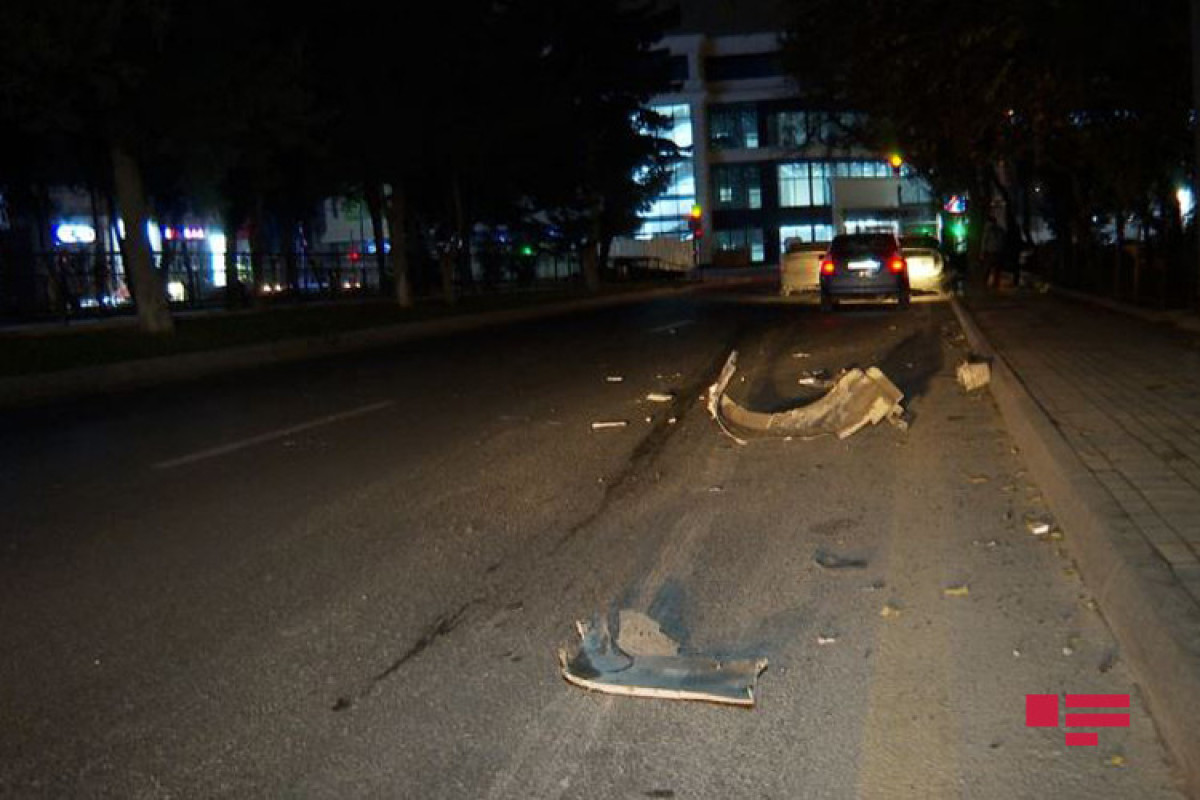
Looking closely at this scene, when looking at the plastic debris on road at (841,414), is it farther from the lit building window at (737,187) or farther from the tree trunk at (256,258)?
the lit building window at (737,187)

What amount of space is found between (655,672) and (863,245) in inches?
922

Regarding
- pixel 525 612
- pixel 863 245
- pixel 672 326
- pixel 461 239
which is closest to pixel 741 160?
pixel 461 239

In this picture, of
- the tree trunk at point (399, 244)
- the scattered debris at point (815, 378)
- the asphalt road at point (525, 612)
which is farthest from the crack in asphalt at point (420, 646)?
the tree trunk at point (399, 244)

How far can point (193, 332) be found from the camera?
23.5 m

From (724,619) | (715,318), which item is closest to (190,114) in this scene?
(715,318)

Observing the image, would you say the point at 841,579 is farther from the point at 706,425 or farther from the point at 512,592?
the point at 706,425

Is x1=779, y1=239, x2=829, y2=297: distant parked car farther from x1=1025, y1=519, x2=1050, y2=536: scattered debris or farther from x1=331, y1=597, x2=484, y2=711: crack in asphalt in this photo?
x1=331, y1=597, x2=484, y2=711: crack in asphalt

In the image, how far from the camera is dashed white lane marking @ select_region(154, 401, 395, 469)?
1024cm

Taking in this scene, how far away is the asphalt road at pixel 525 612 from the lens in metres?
4.15

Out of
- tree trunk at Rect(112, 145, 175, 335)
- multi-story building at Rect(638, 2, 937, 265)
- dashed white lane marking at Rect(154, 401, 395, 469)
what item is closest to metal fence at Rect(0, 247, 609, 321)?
tree trunk at Rect(112, 145, 175, 335)

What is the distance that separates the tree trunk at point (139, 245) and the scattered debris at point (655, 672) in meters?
19.3

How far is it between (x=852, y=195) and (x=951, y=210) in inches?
673

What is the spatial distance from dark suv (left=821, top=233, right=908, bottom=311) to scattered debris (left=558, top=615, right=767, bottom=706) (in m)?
22.8

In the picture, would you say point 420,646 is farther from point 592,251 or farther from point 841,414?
point 592,251
